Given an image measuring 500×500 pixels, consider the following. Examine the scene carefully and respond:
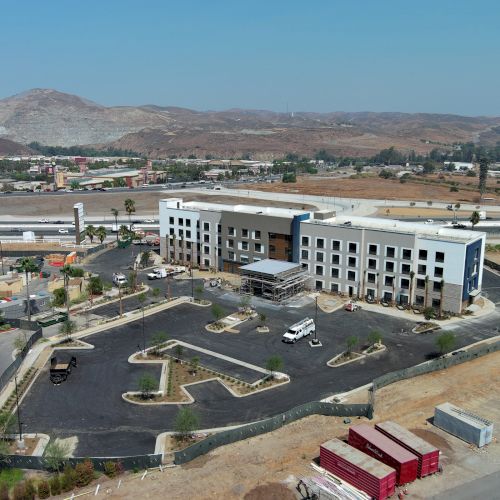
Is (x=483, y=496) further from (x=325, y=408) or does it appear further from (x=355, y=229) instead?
(x=355, y=229)

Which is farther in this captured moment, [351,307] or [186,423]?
[351,307]

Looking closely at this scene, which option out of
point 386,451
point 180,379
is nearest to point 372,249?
point 180,379

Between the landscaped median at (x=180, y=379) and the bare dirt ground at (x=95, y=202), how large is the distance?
101m

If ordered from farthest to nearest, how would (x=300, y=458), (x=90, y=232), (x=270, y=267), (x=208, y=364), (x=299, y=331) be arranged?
(x=90, y=232) → (x=270, y=267) → (x=299, y=331) → (x=208, y=364) → (x=300, y=458)

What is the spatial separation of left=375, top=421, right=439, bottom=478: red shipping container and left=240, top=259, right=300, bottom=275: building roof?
37.5 meters

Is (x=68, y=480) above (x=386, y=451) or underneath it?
underneath

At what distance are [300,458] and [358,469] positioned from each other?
4.98 m

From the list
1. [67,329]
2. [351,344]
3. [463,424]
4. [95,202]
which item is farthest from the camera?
[95,202]

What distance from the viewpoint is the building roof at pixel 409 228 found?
71688 millimetres

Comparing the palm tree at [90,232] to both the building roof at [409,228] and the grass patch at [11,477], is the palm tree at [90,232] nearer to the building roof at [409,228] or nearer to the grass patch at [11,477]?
the building roof at [409,228]

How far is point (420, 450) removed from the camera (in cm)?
3588

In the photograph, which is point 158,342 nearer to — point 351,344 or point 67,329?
point 67,329

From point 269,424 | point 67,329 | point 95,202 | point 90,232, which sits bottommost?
point 269,424

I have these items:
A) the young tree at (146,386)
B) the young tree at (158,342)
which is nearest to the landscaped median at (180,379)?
the young tree at (146,386)
